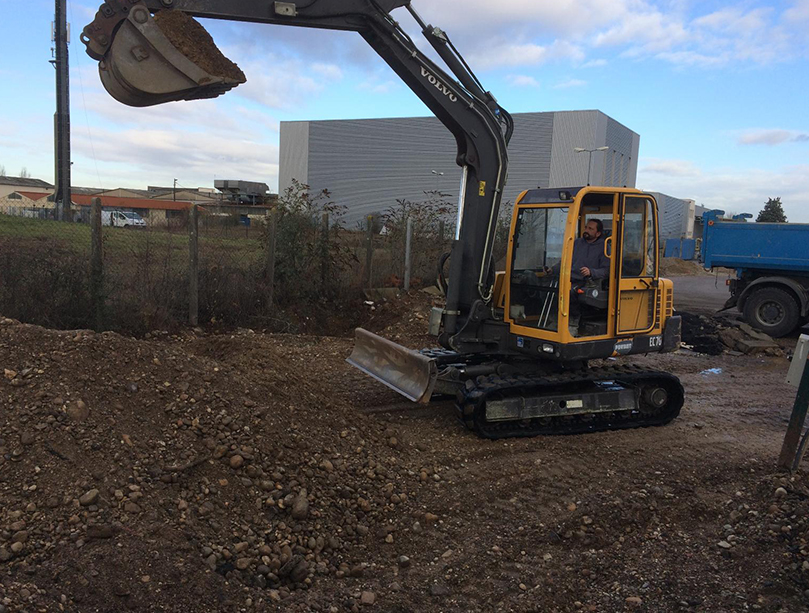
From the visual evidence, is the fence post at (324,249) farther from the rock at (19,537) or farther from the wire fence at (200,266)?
the rock at (19,537)

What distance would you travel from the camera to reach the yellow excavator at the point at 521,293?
21.4ft

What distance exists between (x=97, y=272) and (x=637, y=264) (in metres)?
6.86

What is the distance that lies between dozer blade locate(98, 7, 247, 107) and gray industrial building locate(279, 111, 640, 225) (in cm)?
4456

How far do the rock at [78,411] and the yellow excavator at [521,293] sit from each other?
9.89 feet

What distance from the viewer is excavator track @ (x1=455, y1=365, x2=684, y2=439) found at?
6.47m

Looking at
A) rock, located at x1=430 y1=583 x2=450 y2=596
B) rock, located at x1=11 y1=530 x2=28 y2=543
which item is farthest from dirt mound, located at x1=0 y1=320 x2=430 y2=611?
rock, located at x1=430 y1=583 x2=450 y2=596

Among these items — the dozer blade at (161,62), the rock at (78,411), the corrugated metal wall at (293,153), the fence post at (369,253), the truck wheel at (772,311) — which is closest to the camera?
the rock at (78,411)

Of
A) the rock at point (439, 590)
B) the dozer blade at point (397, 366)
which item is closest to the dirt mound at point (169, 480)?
the rock at point (439, 590)

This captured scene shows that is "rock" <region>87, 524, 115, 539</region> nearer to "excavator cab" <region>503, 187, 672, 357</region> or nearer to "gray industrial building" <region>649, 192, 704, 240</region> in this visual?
"excavator cab" <region>503, 187, 672, 357</region>

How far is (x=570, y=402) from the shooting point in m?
6.81

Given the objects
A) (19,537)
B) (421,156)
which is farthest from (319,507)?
(421,156)

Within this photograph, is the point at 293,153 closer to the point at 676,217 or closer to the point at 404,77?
the point at 676,217

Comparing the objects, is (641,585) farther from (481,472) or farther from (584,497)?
(481,472)

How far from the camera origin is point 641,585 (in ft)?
13.2
